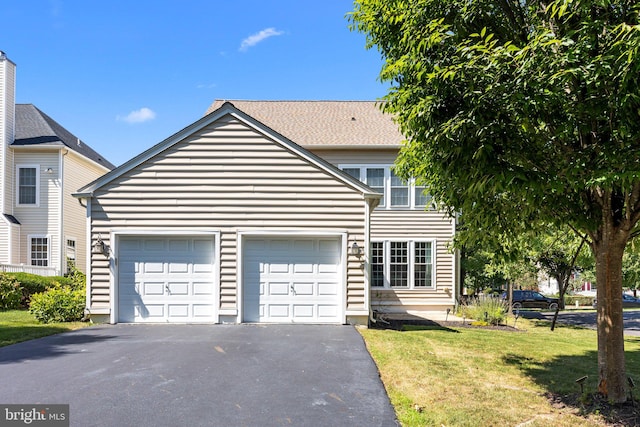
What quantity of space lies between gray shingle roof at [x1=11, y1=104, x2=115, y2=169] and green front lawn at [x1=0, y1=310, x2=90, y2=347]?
9.15 metres

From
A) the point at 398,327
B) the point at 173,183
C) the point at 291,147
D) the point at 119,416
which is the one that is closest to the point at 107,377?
the point at 119,416

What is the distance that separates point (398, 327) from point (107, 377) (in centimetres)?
739

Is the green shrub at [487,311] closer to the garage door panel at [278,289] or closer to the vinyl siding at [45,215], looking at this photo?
the garage door panel at [278,289]

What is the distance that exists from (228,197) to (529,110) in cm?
771

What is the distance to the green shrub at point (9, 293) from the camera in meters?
13.9

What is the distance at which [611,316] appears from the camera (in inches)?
202

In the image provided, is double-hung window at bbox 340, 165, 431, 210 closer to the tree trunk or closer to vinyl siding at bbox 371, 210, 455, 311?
vinyl siding at bbox 371, 210, 455, 311

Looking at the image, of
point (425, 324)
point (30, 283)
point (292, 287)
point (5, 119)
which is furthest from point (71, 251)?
point (425, 324)

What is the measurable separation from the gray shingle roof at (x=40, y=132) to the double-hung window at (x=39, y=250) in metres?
4.06

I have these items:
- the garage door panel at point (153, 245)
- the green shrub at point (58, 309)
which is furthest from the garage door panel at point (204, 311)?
the green shrub at point (58, 309)

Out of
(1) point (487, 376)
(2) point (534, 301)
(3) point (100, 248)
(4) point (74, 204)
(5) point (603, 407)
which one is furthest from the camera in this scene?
(2) point (534, 301)

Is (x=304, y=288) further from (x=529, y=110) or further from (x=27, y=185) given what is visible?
(x=27, y=185)

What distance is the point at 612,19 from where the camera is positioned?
4254mm

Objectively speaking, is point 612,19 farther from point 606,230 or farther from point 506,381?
point 506,381
